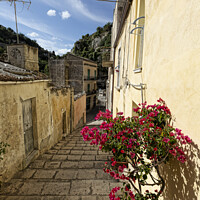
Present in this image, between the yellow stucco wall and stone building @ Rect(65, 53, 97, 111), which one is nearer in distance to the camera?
the yellow stucco wall

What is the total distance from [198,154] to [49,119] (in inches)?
232

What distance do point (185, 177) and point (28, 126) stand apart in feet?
15.1

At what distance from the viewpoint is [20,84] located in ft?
13.0

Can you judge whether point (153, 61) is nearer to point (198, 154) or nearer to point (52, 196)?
point (198, 154)

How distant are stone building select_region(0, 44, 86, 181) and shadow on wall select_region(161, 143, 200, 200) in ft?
11.4

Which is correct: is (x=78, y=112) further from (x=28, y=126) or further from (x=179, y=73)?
(x=179, y=73)

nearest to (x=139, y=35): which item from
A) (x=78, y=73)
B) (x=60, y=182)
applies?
(x=60, y=182)

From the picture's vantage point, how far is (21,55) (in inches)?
224

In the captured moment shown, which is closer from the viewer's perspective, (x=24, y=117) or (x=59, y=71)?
(x=24, y=117)

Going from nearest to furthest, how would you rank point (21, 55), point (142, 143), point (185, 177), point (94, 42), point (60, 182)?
1. point (185, 177)
2. point (142, 143)
3. point (60, 182)
4. point (21, 55)
5. point (94, 42)

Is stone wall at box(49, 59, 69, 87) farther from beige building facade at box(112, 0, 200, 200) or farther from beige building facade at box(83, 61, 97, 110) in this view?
beige building facade at box(112, 0, 200, 200)

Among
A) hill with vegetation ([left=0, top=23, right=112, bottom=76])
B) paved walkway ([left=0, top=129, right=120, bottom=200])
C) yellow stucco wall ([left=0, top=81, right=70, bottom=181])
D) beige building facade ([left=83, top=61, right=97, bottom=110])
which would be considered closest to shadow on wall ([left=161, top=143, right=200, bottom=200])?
paved walkway ([left=0, top=129, right=120, bottom=200])

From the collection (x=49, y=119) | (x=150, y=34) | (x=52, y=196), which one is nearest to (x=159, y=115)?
(x=150, y=34)

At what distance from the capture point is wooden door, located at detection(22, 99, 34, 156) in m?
4.48
